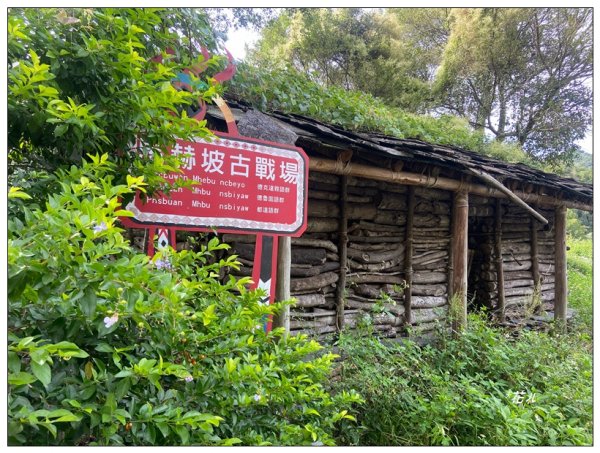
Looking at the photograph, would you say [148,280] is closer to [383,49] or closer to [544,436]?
[544,436]

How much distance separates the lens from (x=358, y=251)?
4.62 metres

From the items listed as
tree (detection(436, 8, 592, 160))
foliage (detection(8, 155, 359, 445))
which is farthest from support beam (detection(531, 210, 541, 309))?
tree (detection(436, 8, 592, 160))

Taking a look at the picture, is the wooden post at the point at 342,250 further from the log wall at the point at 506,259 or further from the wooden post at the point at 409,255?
the log wall at the point at 506,259

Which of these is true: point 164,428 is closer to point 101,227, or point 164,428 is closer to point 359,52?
point 101,227

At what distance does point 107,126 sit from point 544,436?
3468 mm

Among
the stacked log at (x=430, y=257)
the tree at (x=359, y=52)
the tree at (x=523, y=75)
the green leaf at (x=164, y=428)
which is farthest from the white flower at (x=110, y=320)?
the tree at (x=523, y=75)

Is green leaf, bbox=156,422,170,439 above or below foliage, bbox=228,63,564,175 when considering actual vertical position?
below

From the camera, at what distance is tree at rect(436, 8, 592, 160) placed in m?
12.8

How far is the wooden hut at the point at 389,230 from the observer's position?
3.81 meters

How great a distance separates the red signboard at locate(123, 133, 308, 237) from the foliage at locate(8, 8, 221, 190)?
341 millimetres

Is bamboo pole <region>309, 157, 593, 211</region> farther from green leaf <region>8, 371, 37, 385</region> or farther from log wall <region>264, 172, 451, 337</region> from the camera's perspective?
green leaf <region>8, 371, 37, 385</region>

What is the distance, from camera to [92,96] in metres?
1.96

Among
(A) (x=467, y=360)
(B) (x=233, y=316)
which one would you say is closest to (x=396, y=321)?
(A) (x=467, y=360)

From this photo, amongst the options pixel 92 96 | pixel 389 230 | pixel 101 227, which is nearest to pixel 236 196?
pixel 92 96
